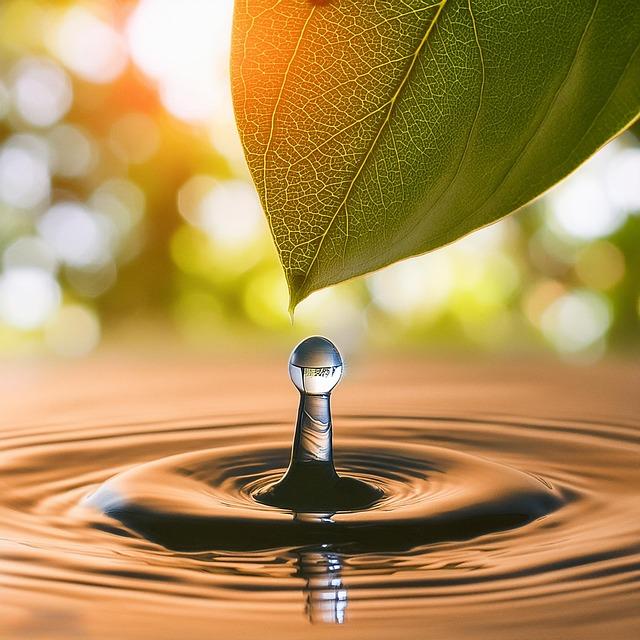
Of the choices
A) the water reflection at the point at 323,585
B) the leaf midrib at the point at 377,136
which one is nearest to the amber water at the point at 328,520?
the water reflection at the point at 323,585

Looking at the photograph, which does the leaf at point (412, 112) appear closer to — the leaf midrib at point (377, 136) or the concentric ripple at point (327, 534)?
the leaf midrib at point (377, 136)

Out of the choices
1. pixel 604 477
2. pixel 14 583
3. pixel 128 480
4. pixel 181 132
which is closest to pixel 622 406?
pixel 604 477

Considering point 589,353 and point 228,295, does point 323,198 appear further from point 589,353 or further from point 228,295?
point 228,295

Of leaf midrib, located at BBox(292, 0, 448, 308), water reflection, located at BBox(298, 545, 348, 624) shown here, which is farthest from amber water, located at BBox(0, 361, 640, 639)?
leaf midrib, located at BBox(292, 0, 448, 308)

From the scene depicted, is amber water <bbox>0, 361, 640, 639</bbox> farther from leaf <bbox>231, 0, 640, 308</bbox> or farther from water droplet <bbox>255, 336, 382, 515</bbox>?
leaf <bbox>231, 0, 640, 308</bbox>

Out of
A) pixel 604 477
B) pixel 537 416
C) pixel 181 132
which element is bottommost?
pixel 604 477

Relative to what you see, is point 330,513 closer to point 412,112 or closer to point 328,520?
point 328,520
